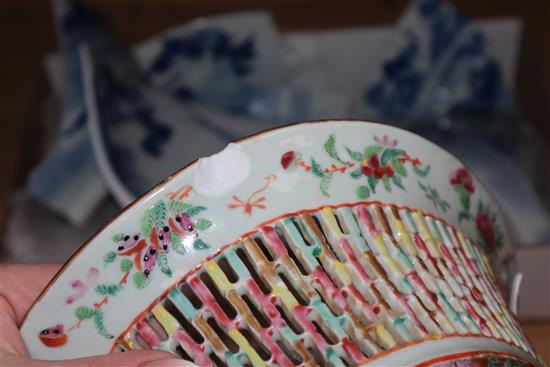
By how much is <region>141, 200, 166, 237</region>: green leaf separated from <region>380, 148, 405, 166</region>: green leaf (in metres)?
0.10

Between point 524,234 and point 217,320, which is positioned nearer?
point 217,320

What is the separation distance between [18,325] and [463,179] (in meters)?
0.21

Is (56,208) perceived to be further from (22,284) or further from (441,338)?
(441,338)

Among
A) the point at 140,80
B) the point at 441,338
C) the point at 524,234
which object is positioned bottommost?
the point at 524,234

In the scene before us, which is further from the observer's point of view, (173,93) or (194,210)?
(173,93)

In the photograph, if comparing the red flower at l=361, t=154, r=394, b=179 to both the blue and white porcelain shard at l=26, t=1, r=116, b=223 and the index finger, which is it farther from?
the blue and white porcelain shard at l=26, t=1, r=116, b=223

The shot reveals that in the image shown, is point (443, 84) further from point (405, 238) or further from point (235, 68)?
point (405, 238)

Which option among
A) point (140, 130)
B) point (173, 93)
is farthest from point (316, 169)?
point (173, 93)

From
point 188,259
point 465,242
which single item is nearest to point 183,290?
point 188,259

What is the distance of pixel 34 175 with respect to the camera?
0.82 meters

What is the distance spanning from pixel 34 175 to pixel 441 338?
0.61 meters

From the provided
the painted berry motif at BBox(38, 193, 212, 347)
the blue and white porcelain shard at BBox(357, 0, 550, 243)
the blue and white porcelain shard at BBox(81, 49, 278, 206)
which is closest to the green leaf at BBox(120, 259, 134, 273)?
the painted berry motif at BBox(38, 193, 212, 347)

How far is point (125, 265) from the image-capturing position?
31 cm

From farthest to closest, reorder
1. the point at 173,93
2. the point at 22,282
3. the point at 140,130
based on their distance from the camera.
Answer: the point at 173,93, the point at 140,130, the point at 22,282
